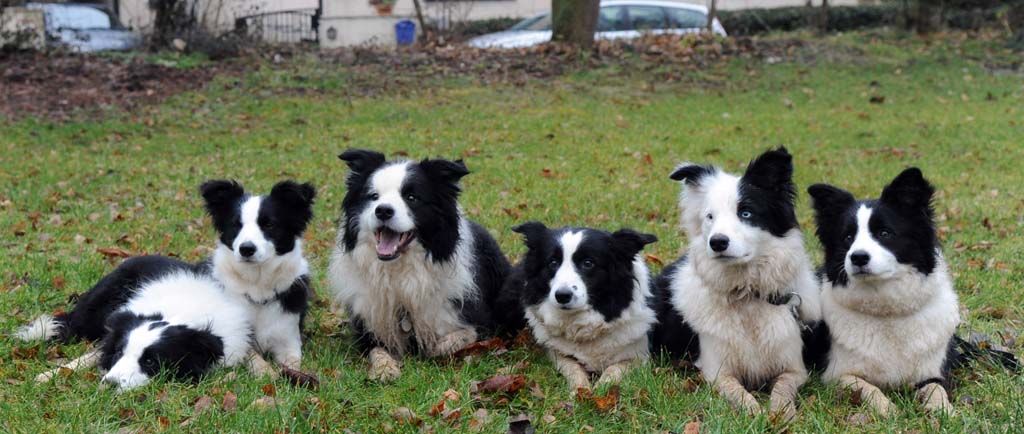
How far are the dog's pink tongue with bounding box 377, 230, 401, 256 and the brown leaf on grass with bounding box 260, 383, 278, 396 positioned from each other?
3.39ft

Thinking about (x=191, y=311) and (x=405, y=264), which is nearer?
(x=191, y=311)

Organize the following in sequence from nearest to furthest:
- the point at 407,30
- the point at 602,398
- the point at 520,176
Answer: the point at 602,398 → the point at 520,176 → the point at 407,30

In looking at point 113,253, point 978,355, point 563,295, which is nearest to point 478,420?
point 563,295

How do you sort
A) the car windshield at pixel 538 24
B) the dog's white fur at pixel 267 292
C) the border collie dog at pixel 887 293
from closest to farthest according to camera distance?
1. the border collie dog at pixel 887 293
2. the dog's white fur at pixel 267 292
3. the car windshield at pixel 538 24

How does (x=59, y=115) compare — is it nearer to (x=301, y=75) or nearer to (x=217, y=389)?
(x=301, y=75)

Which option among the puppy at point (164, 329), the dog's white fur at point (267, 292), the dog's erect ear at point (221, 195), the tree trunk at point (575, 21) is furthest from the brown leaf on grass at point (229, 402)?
the tree trunk at point (575, 21)

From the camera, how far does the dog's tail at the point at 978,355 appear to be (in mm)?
5090

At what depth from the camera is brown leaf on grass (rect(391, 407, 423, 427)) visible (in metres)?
4.32

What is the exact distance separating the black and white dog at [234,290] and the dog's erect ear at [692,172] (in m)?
2.18

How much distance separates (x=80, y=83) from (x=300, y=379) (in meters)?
13.7

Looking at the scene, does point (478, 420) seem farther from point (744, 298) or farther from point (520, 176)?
point (520, 176)

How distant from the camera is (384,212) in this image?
17.2ft

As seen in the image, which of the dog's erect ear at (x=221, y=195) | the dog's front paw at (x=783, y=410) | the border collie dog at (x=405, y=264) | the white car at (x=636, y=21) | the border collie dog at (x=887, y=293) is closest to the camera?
the dog's front paw at (x=783, y=410)

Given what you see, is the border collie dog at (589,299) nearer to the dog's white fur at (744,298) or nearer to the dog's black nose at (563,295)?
the dog's black nose at (563,295)
